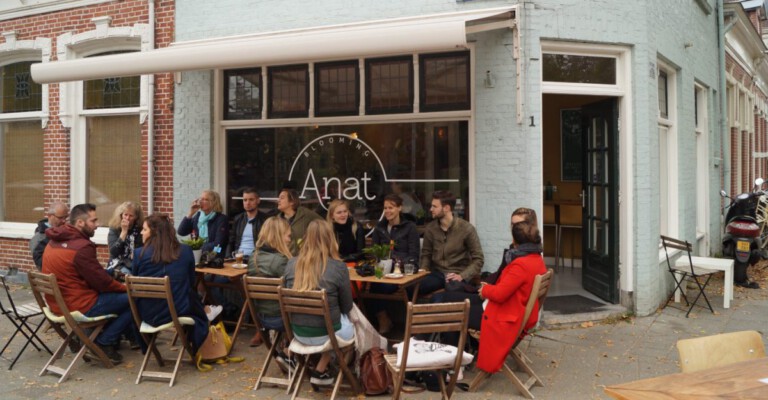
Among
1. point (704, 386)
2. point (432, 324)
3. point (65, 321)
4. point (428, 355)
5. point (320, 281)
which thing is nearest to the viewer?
point (704, 386)

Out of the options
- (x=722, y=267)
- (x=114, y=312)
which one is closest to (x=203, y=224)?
(x=114, y=312)

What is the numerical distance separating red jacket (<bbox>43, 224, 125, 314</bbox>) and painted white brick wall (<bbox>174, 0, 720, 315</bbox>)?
284 centimetres

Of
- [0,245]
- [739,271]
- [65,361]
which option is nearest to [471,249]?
[65,361]

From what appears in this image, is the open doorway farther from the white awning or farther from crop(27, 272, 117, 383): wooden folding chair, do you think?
crop(27, 272, 117, 383): wooden folding chair

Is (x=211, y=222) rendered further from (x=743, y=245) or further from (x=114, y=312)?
(x=743, y=245)

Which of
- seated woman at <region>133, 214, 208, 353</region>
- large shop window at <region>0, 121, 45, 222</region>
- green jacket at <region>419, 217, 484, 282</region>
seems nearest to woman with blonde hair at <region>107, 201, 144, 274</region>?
seated woman at <region>133, 214, 208, 353</region>

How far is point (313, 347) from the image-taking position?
4.67 m

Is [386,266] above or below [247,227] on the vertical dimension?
below

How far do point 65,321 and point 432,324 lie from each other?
334 centimetres

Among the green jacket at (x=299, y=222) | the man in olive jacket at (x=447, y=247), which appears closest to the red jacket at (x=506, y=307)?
the man in olive jacket at (x=447, y=247)

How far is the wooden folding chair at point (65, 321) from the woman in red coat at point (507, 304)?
3368 millimetres

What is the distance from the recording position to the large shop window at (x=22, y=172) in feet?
33.0

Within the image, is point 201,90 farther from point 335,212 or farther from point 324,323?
point 324,323

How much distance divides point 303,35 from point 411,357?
3.39 m
